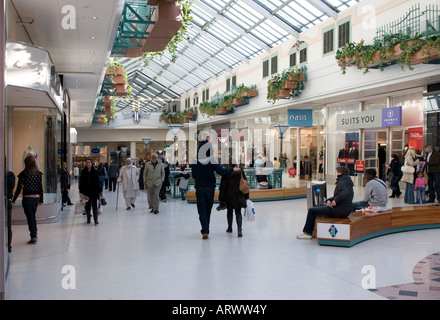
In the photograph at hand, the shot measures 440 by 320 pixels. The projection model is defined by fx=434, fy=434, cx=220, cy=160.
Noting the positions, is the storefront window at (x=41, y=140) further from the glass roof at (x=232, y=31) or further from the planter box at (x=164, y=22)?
the glass roof at (x=232, y=31)

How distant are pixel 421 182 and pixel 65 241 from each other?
9938mm

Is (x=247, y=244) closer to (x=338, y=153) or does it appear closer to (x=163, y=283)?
(x=163, y=283)

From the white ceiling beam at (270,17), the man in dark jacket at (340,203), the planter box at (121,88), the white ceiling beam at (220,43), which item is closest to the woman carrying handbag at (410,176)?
the man in dark jacket at (340,203)

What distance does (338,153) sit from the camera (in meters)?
21.0

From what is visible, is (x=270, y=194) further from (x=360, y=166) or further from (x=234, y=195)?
(x=360, y=166)

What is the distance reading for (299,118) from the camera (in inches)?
846

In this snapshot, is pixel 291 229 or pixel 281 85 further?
pixel 281 85

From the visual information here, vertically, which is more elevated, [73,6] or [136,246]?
[73,6]

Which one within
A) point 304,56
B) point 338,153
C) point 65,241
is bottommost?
point 65,241

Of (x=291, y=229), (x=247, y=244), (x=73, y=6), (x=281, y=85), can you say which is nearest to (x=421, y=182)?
(x=291, y=229)

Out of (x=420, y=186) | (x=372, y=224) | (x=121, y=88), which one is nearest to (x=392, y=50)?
(x=420, y=186)

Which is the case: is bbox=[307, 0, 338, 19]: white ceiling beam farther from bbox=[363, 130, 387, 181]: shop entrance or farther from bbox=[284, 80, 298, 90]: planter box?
bbox=[363, 130, 387, 181]: shop entrance

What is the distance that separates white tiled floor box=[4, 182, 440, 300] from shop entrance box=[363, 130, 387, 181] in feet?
32.5

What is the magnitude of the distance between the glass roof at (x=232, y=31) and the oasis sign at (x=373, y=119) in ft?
14.0
